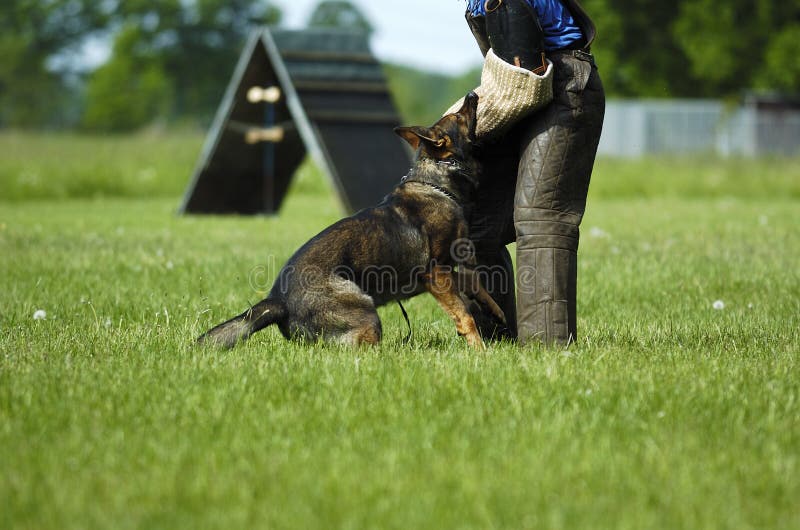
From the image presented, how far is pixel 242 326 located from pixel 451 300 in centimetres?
105

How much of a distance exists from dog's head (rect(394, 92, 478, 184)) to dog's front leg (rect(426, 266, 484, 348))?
2.05ft

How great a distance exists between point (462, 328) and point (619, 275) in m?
3.05

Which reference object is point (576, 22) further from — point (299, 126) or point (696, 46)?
point (696, 46)

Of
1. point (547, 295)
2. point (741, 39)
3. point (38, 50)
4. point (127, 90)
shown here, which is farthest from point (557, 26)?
point (38, 50)

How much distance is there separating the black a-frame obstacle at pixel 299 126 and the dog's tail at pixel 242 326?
5926mm

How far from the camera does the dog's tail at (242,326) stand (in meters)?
4.18

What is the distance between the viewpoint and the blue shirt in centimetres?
445

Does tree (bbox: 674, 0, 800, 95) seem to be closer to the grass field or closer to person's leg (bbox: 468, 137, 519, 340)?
the grass field

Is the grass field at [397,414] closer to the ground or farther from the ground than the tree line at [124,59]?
farther from the ground

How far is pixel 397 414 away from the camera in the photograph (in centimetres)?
331

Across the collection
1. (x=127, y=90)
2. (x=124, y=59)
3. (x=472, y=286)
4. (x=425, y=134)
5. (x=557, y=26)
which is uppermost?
(x=557, y=26)

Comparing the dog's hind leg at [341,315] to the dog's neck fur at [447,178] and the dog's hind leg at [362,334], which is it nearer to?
the dog's hind leg at [362,334]

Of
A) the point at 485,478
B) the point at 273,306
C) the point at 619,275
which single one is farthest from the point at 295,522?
the point at 619,275

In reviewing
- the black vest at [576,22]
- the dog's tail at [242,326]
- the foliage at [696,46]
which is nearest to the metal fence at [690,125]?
the foliage at [696,46]
